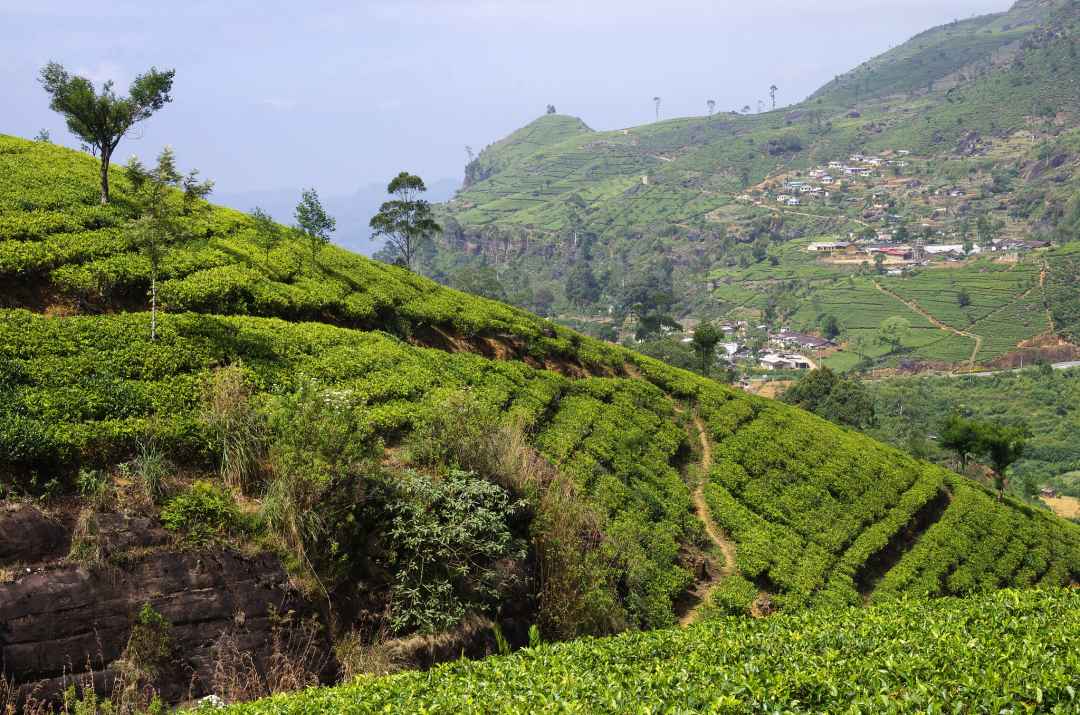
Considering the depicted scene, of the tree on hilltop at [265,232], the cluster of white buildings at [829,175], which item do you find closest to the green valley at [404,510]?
the tree on hilltop at [265,232]

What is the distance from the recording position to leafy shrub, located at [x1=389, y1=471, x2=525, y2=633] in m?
9.59

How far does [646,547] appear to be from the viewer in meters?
15.2

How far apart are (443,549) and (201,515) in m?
3.35

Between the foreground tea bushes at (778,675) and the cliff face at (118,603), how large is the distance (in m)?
1.92

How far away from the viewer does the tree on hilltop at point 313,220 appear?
68.1 ft

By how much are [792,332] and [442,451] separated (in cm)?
11007

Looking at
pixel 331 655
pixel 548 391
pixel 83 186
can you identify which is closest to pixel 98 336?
pixel 331 655

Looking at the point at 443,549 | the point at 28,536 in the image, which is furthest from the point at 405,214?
the point at 28,536

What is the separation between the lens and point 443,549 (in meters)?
9.97

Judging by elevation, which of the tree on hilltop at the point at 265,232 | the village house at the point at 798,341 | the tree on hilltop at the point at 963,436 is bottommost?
the village house at the point at 798,341

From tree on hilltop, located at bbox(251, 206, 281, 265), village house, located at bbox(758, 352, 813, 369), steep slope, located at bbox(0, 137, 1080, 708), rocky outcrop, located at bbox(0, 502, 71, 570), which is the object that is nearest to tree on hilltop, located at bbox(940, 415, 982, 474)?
steep slope, located at bbox(0, 137, 1080, 708)

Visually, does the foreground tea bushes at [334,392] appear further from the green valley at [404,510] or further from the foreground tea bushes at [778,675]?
the foreground tea bushes at [778,675]

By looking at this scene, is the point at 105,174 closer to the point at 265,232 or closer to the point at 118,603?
the point at 265,232

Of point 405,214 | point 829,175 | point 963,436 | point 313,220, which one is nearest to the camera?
point 313,220
